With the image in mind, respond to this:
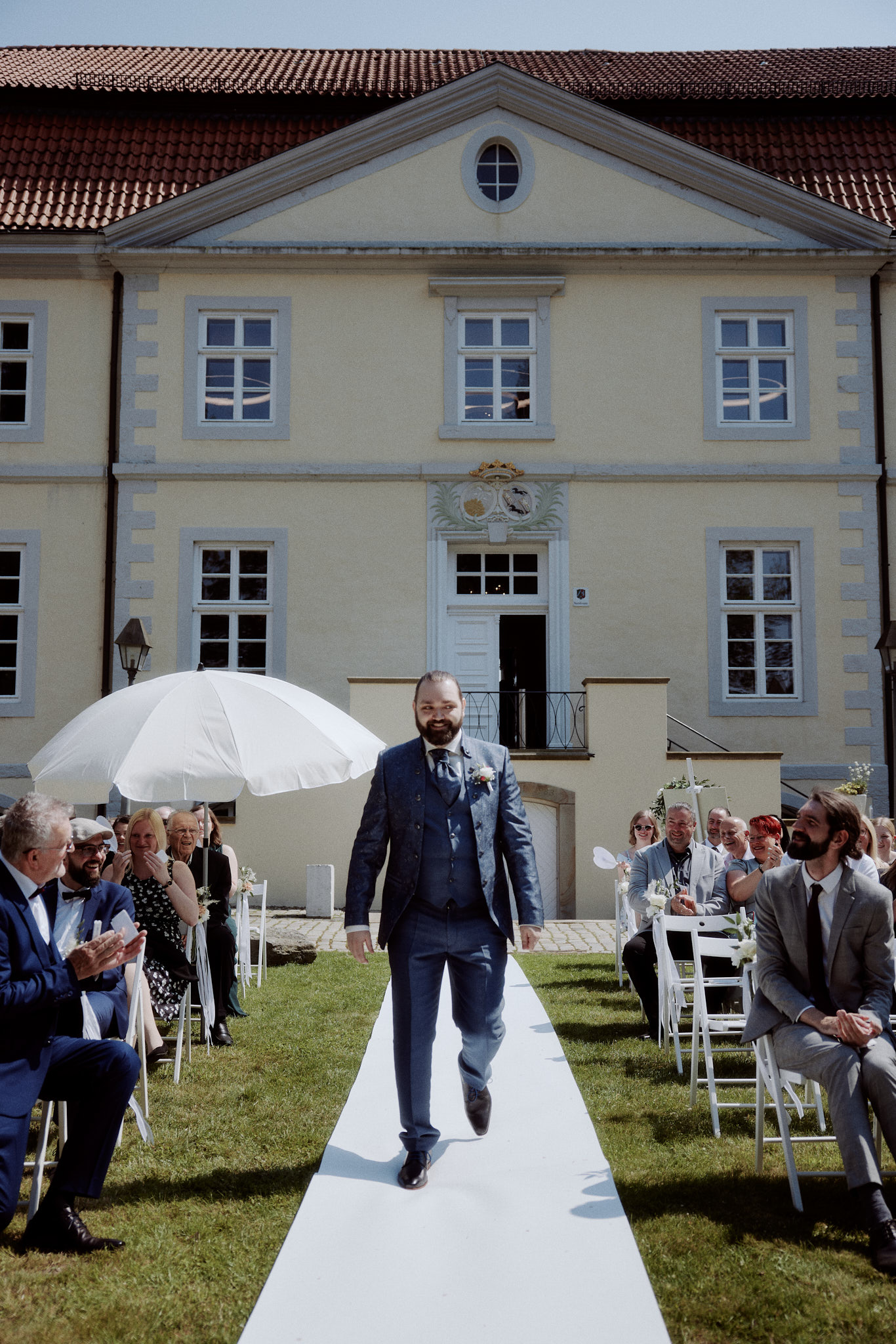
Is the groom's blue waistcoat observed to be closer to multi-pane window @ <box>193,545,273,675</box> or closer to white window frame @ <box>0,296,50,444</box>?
multi-pane window @ <box>193,545,273,675</box>

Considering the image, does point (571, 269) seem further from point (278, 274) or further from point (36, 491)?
point (36, 491)

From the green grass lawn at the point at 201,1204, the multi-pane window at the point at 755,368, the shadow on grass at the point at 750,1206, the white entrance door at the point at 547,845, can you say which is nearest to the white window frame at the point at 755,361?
the multi-pane window at the point at 755,368

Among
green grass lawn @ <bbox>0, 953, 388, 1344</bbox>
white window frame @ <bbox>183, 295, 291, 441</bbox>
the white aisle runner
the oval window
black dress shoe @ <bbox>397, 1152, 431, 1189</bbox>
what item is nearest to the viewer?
the white aisle runner

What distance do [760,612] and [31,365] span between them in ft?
36.4

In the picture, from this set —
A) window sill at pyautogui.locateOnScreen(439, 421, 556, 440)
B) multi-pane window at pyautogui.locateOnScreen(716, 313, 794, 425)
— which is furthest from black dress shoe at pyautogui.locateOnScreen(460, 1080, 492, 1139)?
multi-pane window at pyautogui.locateOnScreen(716, 313, 794, 425)

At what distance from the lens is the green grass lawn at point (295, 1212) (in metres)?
3.66

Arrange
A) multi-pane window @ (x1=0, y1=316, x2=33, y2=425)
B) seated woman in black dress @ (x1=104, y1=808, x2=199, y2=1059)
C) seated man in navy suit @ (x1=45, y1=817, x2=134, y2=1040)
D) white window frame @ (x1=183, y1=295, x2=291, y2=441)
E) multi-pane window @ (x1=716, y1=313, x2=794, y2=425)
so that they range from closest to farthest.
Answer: seated man in navy suit @ (x1=45, y1=817, x2=134, y2=1040) < seated woman in black dress @ (x1=104, y1=808, x2=199, y2=1059) < white window frame @ (x1=183, y1=295, x2=291, y2=441) < multi-pane window @ (x1=716, y1=313, x2=794, y2=425) < multi-pane window @ (x1=0, y1=316, x2=33, y2=425)

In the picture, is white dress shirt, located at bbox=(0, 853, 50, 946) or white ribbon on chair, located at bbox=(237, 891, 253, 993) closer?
white dress shirt, located at bbox=(0, 853, 50, 946)

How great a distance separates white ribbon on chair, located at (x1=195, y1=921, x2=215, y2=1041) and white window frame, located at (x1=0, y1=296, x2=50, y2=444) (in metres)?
12.0

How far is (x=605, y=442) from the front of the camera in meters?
17.3

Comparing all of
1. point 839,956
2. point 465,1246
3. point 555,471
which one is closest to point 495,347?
point 555,471

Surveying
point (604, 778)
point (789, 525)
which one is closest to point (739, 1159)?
point (604, 778)

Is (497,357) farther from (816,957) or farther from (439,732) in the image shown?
(816,957)

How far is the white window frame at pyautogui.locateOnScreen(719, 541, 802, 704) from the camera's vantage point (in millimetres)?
17125
